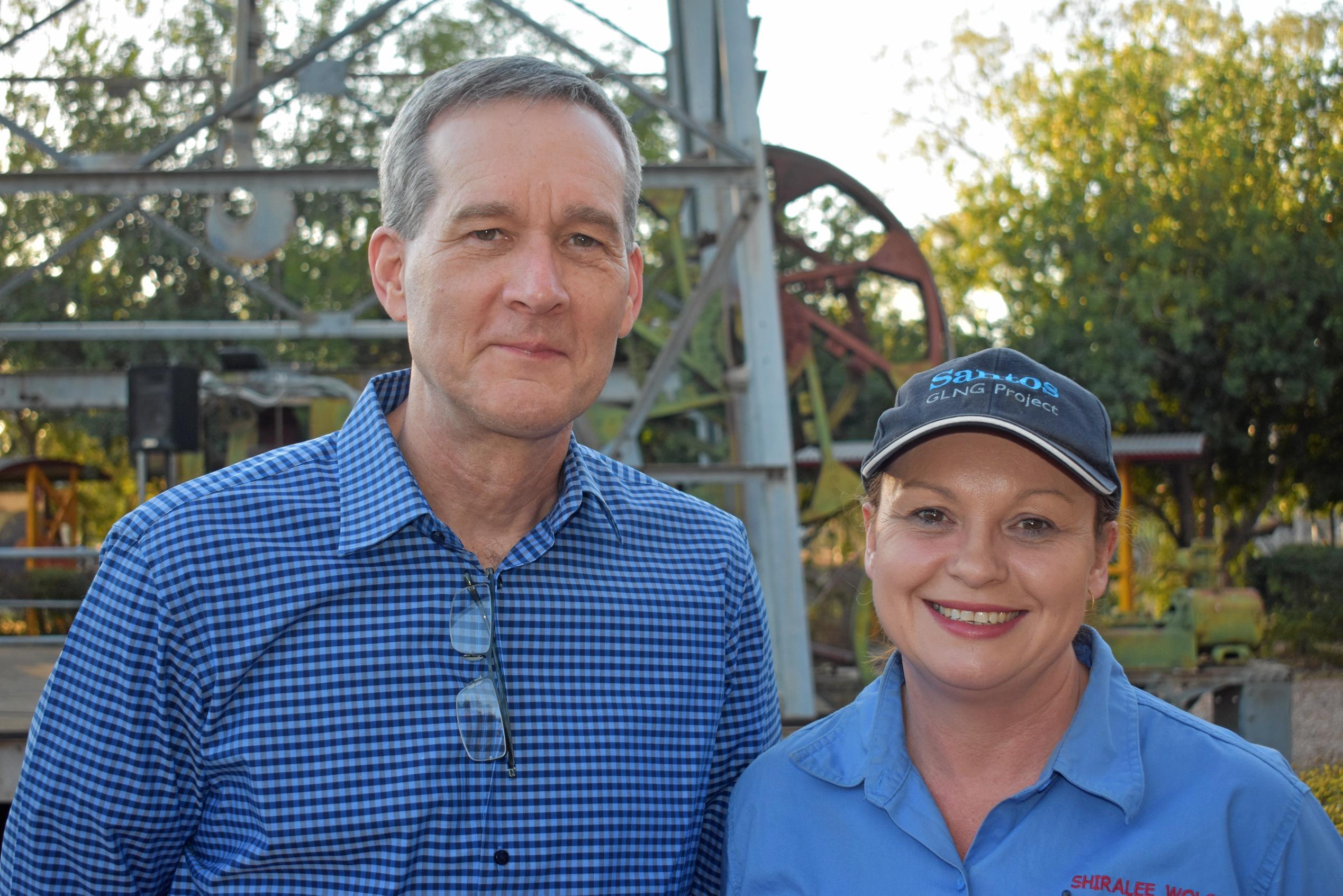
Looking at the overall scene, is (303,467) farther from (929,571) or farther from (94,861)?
(929,571)

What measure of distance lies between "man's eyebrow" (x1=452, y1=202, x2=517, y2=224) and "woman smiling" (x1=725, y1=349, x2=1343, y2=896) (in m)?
0.59

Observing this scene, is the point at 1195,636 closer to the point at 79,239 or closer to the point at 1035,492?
the point at 79,239

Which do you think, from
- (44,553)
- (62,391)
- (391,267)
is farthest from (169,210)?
(391,267)

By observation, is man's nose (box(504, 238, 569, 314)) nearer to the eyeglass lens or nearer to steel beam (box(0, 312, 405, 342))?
the eyeglass lens

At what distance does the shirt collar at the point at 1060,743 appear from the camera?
1.50 metres

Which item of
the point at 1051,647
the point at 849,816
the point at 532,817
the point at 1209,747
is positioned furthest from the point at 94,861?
the point at 1209,747

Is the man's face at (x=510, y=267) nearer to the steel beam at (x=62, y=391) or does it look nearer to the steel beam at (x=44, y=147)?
the steel beam at (x=44, y=147)

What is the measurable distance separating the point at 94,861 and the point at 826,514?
7007 millimetres

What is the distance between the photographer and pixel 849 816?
1608 millimetres

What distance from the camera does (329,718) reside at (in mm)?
1666

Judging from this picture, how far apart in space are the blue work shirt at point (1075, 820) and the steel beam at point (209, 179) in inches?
148


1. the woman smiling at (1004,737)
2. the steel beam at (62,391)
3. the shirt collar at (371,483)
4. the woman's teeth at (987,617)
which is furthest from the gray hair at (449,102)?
the steel beam at (62,391)

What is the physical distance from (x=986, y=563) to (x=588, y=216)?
0.71m

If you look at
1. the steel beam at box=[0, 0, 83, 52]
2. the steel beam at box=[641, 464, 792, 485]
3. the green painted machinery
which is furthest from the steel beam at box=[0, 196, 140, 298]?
the green painted machinery
